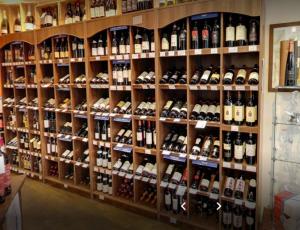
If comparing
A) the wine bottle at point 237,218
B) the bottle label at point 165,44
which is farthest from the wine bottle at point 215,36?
the wine bottle at point 237,218

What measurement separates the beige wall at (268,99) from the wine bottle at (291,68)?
0.61 ft

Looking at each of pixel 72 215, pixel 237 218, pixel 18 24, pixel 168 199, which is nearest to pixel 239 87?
pixel 237 218

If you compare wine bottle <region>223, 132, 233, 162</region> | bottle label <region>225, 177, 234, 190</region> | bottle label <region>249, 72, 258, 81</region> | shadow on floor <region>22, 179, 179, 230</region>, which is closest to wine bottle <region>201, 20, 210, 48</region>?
bottle label <region>249, 72, 258, 81</region>

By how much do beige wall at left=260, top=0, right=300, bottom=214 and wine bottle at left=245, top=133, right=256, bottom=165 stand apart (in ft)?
0.43

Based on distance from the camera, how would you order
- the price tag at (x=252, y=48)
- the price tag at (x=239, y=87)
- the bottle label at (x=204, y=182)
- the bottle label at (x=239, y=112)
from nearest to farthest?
the price tag at (x=252, y=48) < the price tag at (x=239, y=87) < the bottle label at (x=239, y=112) < the bottle label at (x=204, y=182)

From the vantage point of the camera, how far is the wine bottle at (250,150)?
267cm

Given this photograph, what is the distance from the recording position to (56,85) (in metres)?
3.96

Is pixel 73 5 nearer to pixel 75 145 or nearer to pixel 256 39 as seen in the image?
pixel 75 145

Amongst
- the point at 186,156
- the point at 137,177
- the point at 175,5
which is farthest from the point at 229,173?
the point at 175,5

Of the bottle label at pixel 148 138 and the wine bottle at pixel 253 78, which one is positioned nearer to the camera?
the wine bottle at pixel 253 78

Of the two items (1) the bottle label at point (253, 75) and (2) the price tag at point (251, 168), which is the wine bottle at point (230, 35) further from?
(2) the price tag at point (251, 168)

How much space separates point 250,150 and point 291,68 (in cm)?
84

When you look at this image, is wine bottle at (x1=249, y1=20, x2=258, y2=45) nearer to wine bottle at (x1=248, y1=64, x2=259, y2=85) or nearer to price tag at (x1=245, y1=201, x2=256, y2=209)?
wine bottle at (x1=248, y1=64, x2=259, y2=85)

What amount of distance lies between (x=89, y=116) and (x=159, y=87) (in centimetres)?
107
